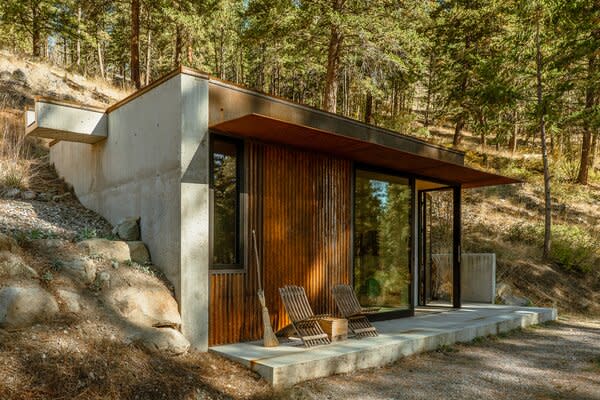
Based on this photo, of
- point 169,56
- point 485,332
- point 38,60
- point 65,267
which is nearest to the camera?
point 65,267

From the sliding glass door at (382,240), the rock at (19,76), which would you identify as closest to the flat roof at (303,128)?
the sliding glass door at (382,240)

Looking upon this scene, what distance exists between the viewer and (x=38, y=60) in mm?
16047

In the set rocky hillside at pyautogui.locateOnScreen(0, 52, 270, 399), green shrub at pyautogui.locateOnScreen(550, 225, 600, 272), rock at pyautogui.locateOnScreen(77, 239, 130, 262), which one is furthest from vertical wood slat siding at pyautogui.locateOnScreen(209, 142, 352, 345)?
green shrub at pyautogui.locateOnScreen(550, 225, 600, 272)

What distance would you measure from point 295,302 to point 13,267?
3.03 metres

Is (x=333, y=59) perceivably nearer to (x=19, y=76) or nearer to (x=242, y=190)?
(x=242, y=190)

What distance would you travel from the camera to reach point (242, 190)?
5.77m

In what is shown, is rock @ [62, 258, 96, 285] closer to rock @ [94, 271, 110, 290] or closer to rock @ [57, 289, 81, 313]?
rock @ [94, 271, 110, 290]

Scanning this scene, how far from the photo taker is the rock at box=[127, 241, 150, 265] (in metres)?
5.51

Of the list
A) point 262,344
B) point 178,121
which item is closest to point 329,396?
point 262,344

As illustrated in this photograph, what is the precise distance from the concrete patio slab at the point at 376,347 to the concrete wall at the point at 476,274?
1.85m

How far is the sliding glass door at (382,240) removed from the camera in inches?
292

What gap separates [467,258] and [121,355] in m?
8.77

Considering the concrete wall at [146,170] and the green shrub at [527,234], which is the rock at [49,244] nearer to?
the concrete wall at [146,170]

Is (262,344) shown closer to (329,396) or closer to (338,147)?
(329,396)
